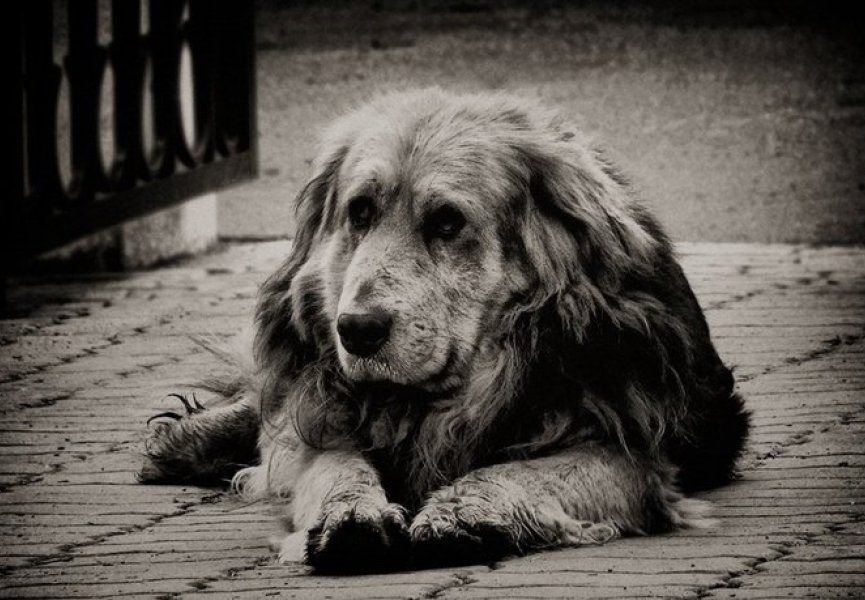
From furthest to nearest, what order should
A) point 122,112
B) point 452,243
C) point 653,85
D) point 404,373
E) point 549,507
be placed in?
point 653,85
point 122,112
point 452,243
point 404,373
point 549,507

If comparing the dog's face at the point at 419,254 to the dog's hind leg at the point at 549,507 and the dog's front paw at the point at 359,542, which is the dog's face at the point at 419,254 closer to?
the dog's hind leg at the point at 549,507

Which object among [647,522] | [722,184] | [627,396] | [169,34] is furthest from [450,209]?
[722,184]

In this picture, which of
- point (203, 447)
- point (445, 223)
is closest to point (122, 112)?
point (203, 447)

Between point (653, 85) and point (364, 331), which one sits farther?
point (653, 85)

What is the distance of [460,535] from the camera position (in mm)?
4523

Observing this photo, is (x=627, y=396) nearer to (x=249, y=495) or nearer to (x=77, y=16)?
(x=249, y=495)

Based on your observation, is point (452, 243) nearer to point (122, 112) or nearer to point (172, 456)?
point (172, 456)

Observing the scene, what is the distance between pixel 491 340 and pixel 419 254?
33 centimetres

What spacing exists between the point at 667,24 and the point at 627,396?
12.1 m

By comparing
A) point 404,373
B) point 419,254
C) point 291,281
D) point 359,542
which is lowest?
point 359,542

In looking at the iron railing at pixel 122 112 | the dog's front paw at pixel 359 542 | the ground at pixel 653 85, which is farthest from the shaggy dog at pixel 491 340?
the ground at pixel 653 85

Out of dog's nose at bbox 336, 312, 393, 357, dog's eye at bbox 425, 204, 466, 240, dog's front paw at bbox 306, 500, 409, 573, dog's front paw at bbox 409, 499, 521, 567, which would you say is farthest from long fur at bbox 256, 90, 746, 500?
dog's front paw at bbox 306, 500, 409, 573

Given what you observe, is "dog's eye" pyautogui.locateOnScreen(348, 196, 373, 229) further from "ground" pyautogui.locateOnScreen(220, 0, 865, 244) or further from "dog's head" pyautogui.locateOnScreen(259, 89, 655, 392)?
"ground" pyautogui.locateOnScreen(220, 0, 865, 244)

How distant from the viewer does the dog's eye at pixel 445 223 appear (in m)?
5.04
